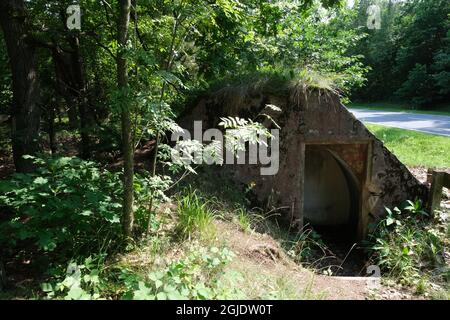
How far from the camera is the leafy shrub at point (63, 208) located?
286 centimetres

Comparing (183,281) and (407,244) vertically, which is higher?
(183,281)

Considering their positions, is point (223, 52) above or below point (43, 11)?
below

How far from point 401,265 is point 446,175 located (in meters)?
1.69

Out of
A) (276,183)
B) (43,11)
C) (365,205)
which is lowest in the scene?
(365,205)

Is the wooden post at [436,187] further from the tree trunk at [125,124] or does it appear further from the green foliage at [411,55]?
the green foliage at [411,55]

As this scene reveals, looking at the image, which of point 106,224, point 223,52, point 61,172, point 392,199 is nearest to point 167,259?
point 106,224

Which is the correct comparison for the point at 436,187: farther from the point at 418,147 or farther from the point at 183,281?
the point at 183,281

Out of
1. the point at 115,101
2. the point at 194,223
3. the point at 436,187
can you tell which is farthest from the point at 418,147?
the point at 115,101

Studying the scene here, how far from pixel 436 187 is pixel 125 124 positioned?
483 cm

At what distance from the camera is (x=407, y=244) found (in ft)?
16.8

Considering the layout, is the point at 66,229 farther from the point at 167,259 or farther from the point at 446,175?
the point at 446,175
